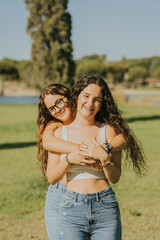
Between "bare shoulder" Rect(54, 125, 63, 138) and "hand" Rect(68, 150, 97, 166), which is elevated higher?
"bare shoulder" Rect(54, 125, 63, 138)

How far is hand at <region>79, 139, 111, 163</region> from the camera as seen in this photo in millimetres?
1976

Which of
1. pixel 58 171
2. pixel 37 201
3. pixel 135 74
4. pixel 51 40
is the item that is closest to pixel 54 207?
pixel 58 171

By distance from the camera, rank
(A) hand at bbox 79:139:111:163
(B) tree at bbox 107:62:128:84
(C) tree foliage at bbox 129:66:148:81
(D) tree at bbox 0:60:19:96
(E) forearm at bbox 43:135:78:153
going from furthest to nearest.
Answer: (C) tree foliage at bbox 129:66:148:81 < (B) tree at bbox 107:62:128:84 < (D) tree at bbox 0:60:19:96 < (E) forearm at bbox 43:135:78:153 < (A) hand at bbox 79:139:111:163

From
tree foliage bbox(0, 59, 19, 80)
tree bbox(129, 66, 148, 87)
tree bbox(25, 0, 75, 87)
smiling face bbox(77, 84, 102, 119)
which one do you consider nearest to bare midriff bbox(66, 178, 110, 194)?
smiling face bbox(77, 84, 102, 119)

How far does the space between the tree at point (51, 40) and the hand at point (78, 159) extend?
23.3m

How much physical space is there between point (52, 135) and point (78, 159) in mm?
346

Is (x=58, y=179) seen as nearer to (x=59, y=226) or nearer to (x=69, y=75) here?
(x=59, y=226)

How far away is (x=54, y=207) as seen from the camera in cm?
220

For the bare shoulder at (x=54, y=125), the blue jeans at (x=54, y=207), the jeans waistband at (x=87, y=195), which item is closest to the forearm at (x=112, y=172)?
the jeans waistband at (x=87, y=195)

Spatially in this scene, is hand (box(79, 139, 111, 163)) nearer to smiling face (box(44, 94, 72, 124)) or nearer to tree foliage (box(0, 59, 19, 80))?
smiling face (box(44, 94, 72, 124))

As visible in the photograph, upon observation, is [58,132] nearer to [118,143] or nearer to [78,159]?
[78,159]

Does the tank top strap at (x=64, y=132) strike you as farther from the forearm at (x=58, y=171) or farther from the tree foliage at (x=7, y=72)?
the tree foliage at (x=7, y=72)

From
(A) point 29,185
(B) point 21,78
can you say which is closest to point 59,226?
(A) point 29,185

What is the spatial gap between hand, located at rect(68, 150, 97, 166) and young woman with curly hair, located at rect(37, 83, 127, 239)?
0.02 meters
